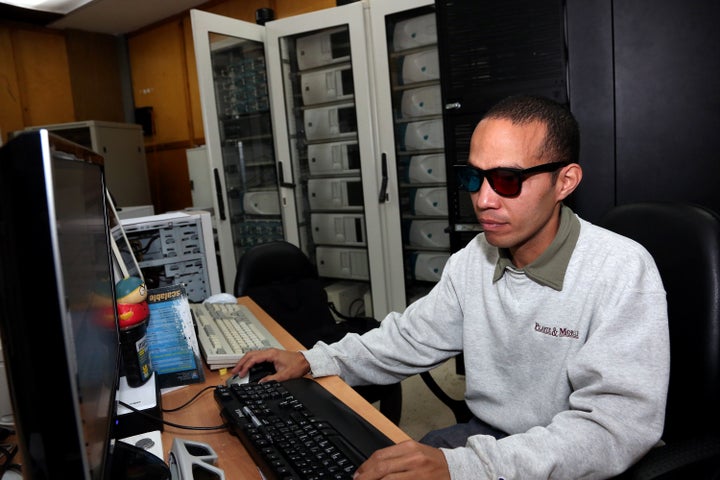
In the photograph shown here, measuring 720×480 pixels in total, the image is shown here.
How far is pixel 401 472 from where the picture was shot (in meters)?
0.77

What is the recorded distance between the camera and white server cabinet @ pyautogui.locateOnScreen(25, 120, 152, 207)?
191 inches

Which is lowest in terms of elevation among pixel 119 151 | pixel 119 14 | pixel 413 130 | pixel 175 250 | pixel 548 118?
pixel 175 250

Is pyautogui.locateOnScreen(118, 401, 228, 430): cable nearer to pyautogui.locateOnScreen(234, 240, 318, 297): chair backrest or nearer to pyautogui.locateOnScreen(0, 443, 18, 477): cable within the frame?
pyautogui.locateOnScreen(0, 443, 18, 477): cable

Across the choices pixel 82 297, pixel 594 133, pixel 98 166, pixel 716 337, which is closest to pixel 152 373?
pixel 98 166

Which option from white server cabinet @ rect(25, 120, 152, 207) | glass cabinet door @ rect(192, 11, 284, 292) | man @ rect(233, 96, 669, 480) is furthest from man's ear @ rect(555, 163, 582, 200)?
white server cabinet @ rect(25, 120, 152, 207)

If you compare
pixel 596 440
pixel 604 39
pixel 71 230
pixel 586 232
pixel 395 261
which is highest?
pixel 604 39

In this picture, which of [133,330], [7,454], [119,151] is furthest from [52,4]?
[7,454]

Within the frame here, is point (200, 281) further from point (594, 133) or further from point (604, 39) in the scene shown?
point (604, 39)

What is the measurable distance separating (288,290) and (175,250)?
48 centimetres

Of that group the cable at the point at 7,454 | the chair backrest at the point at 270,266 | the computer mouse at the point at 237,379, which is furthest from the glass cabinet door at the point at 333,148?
the cable at the point at 7,454

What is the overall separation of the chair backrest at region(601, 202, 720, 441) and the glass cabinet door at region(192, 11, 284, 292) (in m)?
2.95

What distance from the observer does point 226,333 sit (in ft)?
4.64

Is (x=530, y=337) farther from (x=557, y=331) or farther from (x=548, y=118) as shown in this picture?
(x=548, y=118)

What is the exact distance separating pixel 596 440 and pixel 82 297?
2.56 feet
